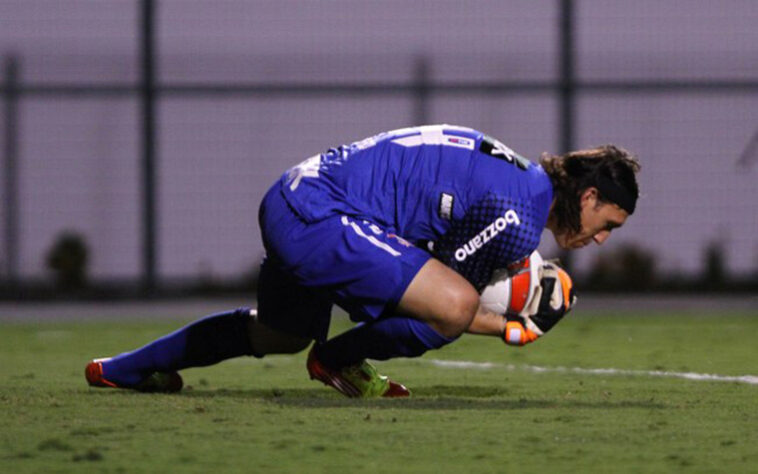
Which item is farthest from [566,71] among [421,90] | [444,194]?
[444,194]

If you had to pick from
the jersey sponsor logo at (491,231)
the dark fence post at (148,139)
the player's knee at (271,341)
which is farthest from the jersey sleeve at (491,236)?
the dark fence post at (148,139)

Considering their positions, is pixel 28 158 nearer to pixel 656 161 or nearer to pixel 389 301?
pixel 656 161

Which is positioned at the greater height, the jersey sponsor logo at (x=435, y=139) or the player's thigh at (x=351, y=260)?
the jersey sponsor logo at (x=435, y=139)

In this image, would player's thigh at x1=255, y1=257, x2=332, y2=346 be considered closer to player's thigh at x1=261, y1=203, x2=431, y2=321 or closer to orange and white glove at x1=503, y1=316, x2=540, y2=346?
player's thigh at x1=261, y1=203, x2=431, y2=321

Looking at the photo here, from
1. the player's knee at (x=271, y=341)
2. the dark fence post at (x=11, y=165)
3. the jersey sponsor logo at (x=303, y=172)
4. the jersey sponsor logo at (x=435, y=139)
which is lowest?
the dark fence post at (x=11, y=165)

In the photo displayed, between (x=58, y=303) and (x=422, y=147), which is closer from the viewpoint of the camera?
(x=422, y=147)

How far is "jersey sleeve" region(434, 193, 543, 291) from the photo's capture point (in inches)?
202

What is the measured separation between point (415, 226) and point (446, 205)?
0.17 meters

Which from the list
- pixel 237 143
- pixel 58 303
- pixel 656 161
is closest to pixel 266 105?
pixel 237 143

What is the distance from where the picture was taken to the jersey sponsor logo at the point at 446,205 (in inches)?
204

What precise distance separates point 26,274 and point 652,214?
5395 millimetres

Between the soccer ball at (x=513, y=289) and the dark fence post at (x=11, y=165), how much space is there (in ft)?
27.5

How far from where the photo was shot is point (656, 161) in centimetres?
1335

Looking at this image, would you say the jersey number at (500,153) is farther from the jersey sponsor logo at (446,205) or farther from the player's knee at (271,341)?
the player's knee at (271,341)
